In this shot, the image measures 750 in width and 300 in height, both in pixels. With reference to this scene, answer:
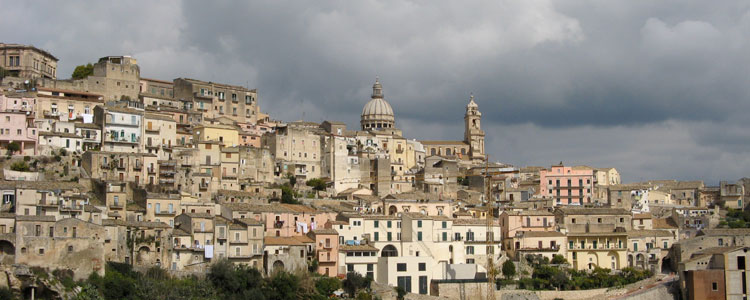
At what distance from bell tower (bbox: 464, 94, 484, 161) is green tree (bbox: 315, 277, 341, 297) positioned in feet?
169

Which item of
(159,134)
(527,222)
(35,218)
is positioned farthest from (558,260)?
(35,218)

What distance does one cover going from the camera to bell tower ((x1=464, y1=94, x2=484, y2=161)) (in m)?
108

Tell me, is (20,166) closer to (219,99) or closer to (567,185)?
(219,99)

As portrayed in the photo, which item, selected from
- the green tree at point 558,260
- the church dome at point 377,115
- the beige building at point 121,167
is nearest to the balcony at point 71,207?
the beige building at point 121,167

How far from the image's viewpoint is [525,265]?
63.8 metres

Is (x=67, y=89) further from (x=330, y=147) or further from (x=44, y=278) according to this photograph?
(x=44, y=278)

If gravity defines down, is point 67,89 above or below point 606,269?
above

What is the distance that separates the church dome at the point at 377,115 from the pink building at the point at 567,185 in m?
26.4

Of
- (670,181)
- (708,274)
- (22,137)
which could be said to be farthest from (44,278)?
(670,181)

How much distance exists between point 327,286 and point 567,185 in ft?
102

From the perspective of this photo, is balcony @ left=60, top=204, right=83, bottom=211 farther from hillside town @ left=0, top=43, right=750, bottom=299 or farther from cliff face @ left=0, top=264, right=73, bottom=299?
cliff face @ left=0, top=264, right=73, bottom=299

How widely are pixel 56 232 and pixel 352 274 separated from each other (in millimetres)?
16664

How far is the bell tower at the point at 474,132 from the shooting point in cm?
10750

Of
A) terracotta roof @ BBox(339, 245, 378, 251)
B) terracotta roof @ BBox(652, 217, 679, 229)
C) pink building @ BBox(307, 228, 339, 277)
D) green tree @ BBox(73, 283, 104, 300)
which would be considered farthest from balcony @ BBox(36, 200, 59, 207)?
terracotta roof @ BBox(652, 217, 679, 229)
